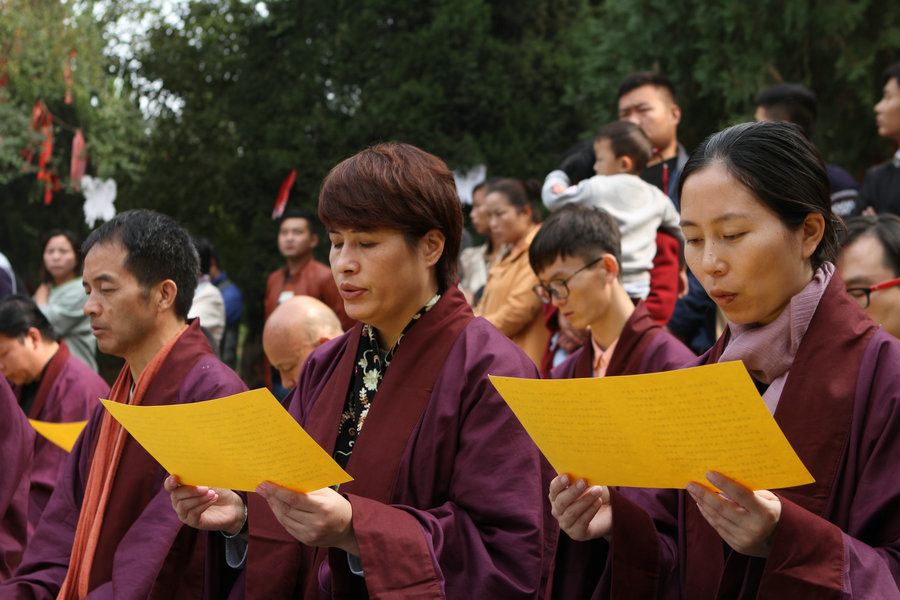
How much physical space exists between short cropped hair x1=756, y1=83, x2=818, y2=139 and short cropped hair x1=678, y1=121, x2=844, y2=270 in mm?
3086

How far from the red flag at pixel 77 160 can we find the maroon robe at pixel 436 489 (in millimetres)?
11222

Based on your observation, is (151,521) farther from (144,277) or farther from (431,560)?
(431,560)

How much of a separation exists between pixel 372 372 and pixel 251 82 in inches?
348

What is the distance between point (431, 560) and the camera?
2266 mm

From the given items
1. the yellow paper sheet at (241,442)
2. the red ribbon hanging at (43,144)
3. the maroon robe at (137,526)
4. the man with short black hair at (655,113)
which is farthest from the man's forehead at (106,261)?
the red ribbon hanging at (43,144)

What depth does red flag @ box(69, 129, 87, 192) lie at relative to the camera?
42.0 feet

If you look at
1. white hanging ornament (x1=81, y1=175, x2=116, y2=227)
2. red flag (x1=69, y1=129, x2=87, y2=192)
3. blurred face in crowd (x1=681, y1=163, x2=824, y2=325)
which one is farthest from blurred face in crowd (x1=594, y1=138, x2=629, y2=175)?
red flag (x1=69, y1=129, x2=87, y2=192)

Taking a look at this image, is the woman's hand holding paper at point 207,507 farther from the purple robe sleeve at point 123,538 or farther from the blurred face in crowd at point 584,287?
the blurred face in crowd at point 584,287

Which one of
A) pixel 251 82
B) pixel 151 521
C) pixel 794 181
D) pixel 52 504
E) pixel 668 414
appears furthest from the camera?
pixel 251 82

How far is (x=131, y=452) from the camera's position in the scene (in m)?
3.26

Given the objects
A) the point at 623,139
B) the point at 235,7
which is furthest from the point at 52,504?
the point at 235,7

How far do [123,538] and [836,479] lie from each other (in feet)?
6.98

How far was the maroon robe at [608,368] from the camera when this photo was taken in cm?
246

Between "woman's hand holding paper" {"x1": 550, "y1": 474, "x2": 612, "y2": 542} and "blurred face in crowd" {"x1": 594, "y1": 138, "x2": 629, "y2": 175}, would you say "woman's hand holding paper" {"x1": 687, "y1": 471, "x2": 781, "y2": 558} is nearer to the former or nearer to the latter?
"woman's hand holding paper" {"x1": 550, "y1": 474, "x2": 612, "y2": 542}
